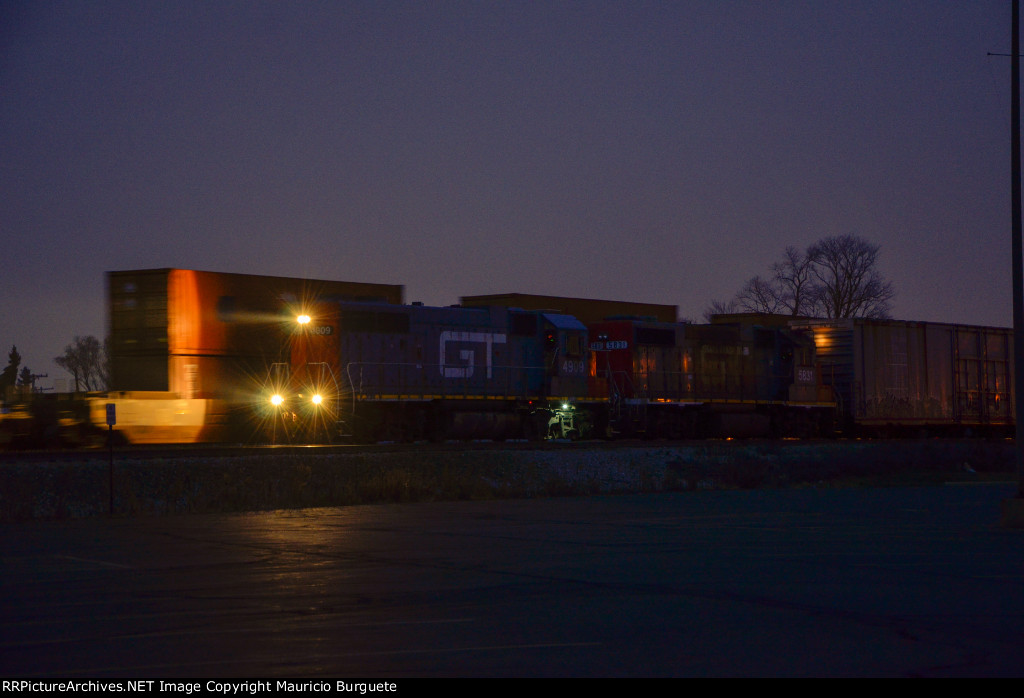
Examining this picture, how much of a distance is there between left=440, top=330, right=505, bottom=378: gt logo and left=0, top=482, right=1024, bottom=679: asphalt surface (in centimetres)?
1609

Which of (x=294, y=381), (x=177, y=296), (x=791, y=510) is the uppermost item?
(x=177, y=296)

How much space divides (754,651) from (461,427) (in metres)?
Result: 25.8

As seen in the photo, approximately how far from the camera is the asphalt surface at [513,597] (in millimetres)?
6977

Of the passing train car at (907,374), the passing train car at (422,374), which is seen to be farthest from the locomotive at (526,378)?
the passing train car at (907,374)

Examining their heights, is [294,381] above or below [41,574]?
above

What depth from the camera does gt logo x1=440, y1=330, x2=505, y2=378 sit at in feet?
108

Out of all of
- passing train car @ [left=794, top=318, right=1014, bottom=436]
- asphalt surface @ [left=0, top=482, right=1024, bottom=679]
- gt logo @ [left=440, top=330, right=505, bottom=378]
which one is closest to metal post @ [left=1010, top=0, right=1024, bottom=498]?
asphalt surface @ [left=0, top=482, right=1024, bottom=679]

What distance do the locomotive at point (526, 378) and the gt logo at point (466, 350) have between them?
0.04 metres

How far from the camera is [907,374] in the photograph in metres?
40.8

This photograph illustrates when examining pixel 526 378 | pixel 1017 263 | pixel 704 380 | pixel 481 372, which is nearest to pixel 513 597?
pixel 1017 263

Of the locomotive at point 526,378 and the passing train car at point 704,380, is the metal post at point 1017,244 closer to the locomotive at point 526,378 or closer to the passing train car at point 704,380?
the locomotive at point 526,378

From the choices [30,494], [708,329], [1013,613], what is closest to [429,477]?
[30,494]

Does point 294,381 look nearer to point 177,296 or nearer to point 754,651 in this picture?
point 177,296

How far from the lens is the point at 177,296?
28344mm
